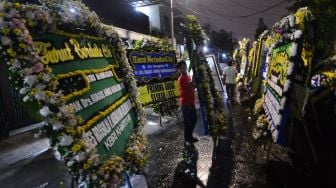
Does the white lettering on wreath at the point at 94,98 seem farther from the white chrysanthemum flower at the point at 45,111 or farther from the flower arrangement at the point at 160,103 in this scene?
the flower arrangement at the point at 160,103

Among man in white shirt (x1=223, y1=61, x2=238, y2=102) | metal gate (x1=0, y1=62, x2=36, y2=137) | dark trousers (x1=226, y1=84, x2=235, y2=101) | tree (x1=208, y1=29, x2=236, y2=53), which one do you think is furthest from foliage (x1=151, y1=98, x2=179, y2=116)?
tree (x1=208, y1=29, x2=236, y2=53)

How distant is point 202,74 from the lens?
22.8 ft

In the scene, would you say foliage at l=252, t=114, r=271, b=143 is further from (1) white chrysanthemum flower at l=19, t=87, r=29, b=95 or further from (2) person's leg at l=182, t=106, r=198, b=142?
(1) white chrysanthemum flower at l=19, t=87, r=29, b=95

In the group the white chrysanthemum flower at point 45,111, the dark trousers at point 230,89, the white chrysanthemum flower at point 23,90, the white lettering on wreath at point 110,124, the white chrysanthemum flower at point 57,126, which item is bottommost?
the dark trousers at point 230,89

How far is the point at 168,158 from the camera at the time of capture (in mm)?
6504

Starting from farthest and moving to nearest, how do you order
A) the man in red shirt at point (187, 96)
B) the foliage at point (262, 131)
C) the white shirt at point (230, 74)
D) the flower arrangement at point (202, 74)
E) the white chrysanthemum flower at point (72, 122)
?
the white shirt at point (230, 74), the man in red shirt at point (187, 96), the flower arrangement at point (202, 74), the foliage at point (262, 131), the white chrysanthemum flower at point (72, 122)

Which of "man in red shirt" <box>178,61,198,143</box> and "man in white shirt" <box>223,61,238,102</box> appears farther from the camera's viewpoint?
"man in white shirt" <box>223,61,238,102</box>

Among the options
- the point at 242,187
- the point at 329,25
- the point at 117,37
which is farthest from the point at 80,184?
the point at 329,25

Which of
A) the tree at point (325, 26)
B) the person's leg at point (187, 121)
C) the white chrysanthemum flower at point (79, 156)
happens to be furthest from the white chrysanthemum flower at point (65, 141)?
the person's leg at point (187, 121)

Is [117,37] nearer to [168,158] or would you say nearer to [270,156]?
[168,158]

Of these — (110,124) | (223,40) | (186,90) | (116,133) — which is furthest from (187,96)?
(223,40)

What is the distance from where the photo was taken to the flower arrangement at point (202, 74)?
6922mm

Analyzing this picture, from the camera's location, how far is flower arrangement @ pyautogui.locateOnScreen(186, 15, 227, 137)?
22.7 feet

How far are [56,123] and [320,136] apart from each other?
6.59 metres
